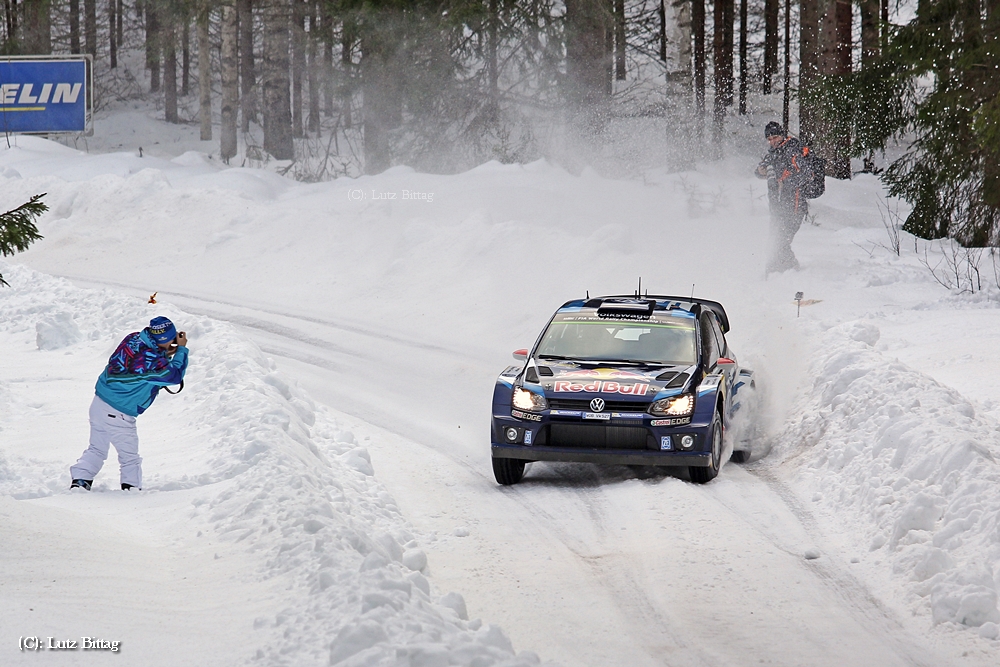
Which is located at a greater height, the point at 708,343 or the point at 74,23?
the point at 74,23

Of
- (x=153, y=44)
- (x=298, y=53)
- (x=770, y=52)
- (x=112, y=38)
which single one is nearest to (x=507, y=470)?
(x=153, y=44)

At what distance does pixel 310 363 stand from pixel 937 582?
9.20m

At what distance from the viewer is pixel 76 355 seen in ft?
40.7

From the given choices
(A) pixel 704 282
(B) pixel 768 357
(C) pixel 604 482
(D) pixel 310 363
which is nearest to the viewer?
(C) pixel 604 482

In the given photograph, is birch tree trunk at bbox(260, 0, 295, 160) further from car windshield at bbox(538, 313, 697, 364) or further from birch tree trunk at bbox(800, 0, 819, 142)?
car windshield at bbox(538, 313, 697, 364)

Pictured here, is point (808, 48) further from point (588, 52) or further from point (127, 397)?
point (127, 397)

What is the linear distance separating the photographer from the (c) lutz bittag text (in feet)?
10.1

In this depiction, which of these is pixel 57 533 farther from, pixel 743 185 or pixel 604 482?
pixel 743 185

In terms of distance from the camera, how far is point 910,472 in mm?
7121

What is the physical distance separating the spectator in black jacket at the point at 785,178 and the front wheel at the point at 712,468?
8.33 m

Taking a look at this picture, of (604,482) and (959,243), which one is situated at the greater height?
(959,243)

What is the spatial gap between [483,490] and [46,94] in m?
11.8

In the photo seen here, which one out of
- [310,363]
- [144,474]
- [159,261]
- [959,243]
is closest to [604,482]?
[144,474]

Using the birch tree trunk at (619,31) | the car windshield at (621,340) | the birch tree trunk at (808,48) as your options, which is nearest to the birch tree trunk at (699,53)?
the birch tree trunk at (619,31)
